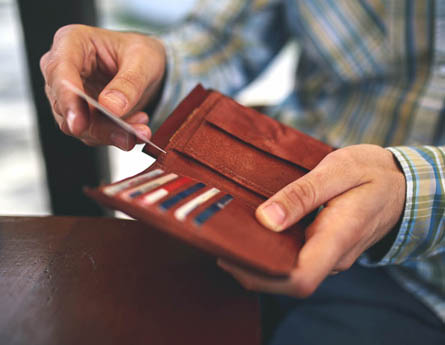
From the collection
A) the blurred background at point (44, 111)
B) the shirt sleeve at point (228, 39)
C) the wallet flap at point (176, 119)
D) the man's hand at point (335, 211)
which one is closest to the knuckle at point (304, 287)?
the man's hand at point (335, 211)

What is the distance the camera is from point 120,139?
509 mm

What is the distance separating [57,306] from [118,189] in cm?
14

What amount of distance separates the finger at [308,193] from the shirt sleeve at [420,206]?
3.1 inches

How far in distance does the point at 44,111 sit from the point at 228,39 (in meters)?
0.54

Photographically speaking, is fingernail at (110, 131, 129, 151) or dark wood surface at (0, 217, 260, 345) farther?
fingernail at (110, 131, 129, 151)

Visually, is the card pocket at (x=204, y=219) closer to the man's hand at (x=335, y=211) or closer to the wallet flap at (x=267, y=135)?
the man's hand at (x=335, y=211)

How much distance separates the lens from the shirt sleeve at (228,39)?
0.91 m

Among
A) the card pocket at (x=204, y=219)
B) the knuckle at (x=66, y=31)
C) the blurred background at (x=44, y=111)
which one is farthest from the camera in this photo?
the blurred background at (x=44, y=111)

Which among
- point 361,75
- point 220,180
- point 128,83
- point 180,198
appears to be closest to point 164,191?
point 180,198

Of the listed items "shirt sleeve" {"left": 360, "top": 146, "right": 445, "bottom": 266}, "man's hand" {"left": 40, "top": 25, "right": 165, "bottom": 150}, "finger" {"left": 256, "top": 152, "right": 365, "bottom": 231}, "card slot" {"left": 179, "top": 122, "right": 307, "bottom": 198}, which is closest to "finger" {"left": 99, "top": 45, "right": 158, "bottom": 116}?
"man's hand" {"left": 40, "top": 25, "right": 165, "bottom": 150}

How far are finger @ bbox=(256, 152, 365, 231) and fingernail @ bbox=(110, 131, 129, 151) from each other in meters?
0.22

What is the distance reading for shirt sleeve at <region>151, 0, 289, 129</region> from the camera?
0.91 m

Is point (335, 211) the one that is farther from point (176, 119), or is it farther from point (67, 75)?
point (67, 75)

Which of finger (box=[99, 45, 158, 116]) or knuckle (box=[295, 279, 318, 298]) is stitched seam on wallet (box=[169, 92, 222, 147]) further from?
knuckle (box=[295, 279, 318, 298])
